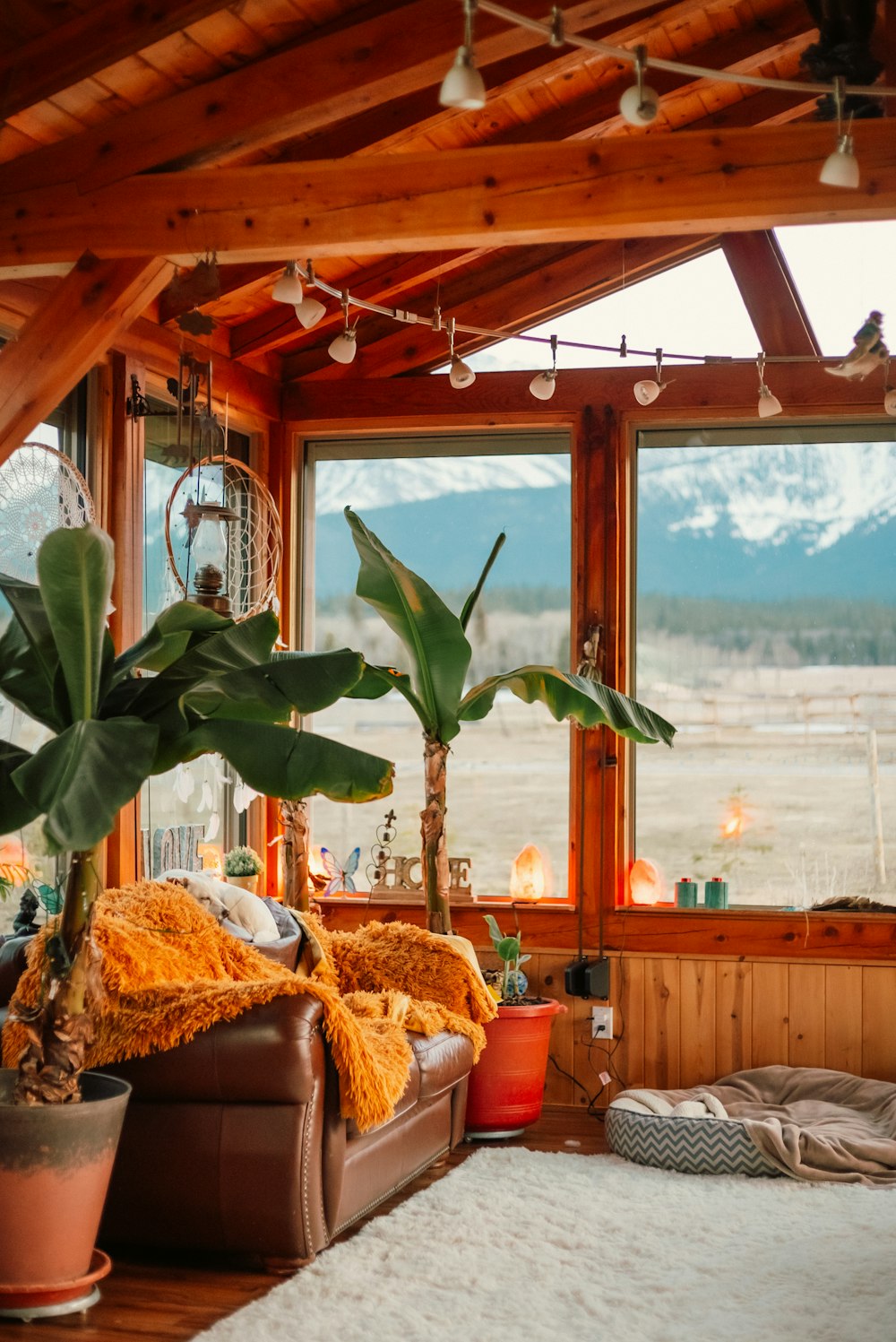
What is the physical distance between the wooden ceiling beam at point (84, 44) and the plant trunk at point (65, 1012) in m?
2.11

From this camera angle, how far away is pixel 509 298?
606cm

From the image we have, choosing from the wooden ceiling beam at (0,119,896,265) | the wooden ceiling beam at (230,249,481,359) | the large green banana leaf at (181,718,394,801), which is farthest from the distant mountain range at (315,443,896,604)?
the large green banana leaf at (181,718,394,801)

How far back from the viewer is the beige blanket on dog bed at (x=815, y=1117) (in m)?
4.64

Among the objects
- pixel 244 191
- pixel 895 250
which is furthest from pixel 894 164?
pixel 895 250

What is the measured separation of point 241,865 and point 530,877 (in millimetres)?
1172

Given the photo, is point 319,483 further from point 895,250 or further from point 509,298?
point 895,250

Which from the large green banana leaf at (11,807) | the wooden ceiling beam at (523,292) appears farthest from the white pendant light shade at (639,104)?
the wooden ceiling beam at (523,292)

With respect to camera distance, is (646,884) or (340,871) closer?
(646,884)

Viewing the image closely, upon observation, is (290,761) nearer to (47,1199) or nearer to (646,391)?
(47,1199)

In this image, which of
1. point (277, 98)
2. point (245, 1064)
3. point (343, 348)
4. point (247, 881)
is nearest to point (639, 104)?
point (277, 98)

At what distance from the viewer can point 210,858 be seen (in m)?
5.54

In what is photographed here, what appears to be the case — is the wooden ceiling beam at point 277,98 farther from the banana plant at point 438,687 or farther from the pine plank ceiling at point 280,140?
the banana plant at point 438,687

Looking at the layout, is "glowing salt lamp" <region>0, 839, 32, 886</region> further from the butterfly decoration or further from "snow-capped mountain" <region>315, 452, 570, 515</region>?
"snow-capped mountain" <region>315, 452, 570, 515</region>

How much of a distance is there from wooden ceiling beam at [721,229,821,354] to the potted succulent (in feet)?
10.2
